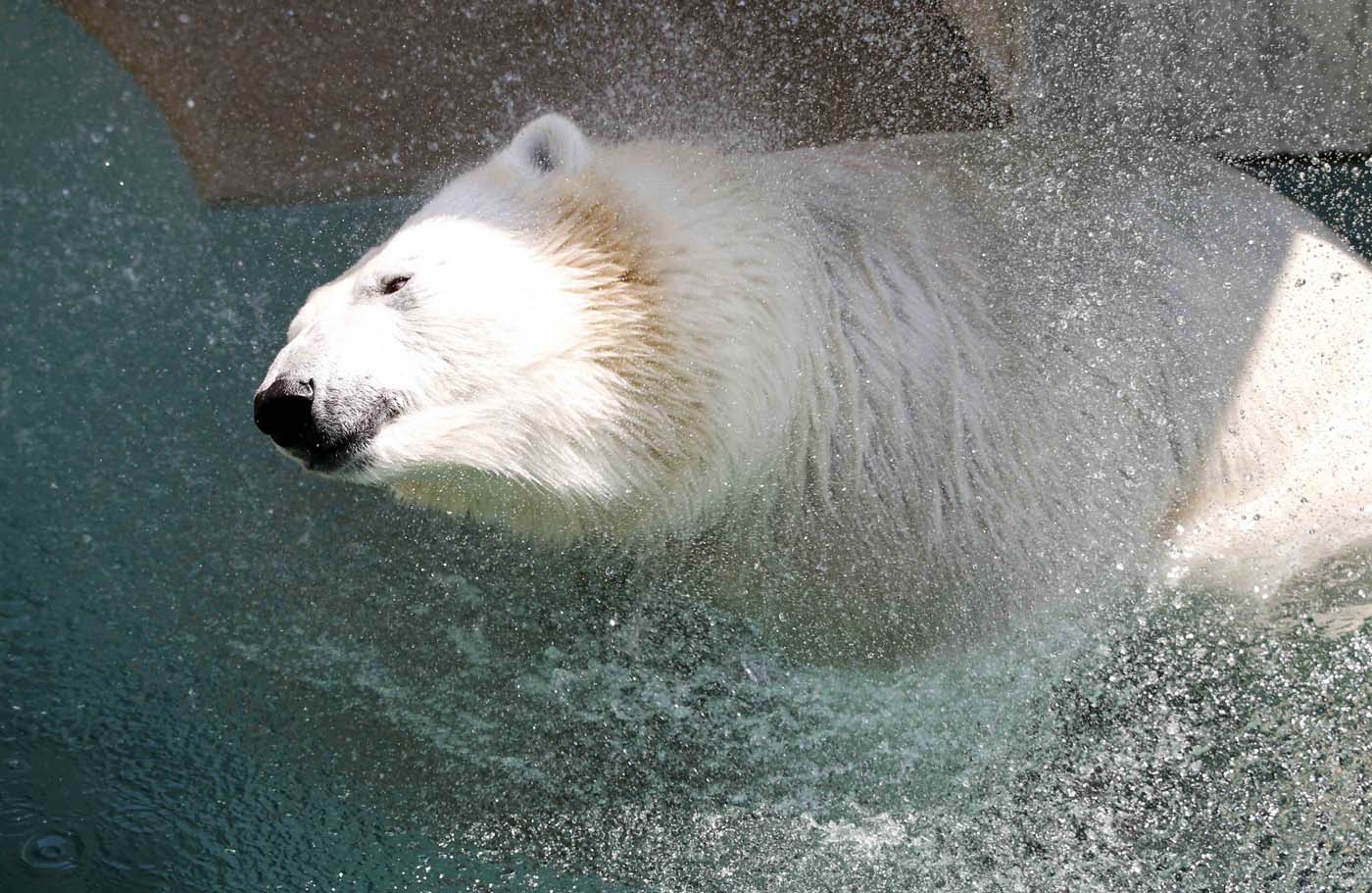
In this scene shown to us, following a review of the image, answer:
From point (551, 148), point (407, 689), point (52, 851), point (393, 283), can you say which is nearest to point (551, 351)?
point (393, 283)

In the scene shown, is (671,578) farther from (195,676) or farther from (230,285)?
(230,285)

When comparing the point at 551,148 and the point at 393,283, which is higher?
the point at 551,148

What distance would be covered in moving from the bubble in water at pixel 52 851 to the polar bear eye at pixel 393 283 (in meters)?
1.42

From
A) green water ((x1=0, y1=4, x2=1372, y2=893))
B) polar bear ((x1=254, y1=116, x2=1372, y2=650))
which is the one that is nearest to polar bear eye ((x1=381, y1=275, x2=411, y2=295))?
polar bear ((x1=254, y1=116, x2=1372, y2=650))

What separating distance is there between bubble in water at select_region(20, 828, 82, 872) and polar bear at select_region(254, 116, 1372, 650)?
3.88 feet

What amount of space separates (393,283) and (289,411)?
0.27 m

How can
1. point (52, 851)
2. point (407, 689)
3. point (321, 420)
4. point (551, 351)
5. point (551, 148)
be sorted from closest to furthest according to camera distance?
point (321, 420) → point (551, 351) → point (551, 148) → point (52, 851) → point (407, 689)

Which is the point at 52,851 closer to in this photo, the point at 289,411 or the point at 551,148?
the point at 289,411

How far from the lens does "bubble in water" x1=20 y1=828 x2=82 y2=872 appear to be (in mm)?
2141

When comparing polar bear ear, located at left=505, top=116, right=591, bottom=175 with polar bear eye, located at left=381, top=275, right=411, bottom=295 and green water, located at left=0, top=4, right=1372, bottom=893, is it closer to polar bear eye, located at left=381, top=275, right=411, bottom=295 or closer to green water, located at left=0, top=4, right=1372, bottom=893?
polar bear eye, located at left=381, top=275, right=411, bottom=295

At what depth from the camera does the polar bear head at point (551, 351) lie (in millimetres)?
1576

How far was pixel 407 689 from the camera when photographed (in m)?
2.50

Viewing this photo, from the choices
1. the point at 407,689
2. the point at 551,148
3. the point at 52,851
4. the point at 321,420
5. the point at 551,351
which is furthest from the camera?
the point at 407,689

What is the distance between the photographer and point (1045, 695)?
78.2 inches
